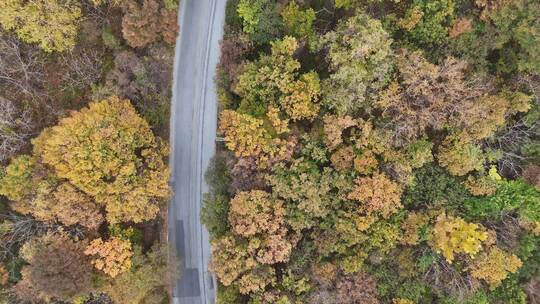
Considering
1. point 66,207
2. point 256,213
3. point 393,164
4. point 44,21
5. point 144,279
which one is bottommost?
point 144,279

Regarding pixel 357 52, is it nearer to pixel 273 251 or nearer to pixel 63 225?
pixel 273 251

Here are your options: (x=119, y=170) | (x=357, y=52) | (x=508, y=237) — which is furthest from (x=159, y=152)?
(x=508, y=237)

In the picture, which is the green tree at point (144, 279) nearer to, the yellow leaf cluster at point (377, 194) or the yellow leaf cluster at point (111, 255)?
the yellow leaf cluster at point (111, 255)

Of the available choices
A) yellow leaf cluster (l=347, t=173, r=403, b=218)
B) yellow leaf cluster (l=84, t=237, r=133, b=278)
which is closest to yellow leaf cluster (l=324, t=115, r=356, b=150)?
yellow leaf cluster (l=347, t=173, r=403, b=218)

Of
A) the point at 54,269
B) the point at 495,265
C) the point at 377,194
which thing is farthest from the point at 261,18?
the point at 495,265

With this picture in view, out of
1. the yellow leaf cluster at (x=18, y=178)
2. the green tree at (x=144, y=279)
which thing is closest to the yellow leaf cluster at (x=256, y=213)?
the green tree at (x=144, y=279)

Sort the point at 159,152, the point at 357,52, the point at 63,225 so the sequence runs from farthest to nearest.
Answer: the point at 159,152 → the point at 63,225 → the point at 357,52

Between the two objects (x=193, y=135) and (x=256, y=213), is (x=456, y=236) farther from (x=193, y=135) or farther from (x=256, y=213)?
(x=193, y=135)
